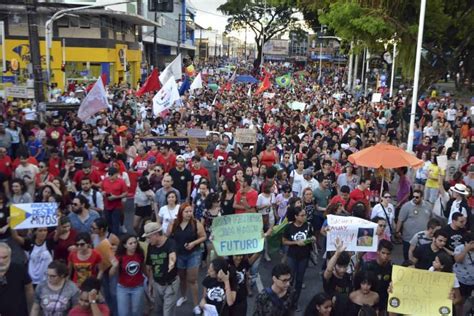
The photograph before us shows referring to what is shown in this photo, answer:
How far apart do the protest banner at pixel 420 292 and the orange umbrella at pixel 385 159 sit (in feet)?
11.9

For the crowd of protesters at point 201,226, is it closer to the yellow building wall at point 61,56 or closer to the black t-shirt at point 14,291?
the black t-shirt at point 14,291

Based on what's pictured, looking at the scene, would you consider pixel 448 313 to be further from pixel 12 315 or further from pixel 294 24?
pixel 294 24

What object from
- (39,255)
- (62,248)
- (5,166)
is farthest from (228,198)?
(5,166)

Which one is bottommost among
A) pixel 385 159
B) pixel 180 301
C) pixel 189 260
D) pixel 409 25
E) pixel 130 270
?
pixel 180 301

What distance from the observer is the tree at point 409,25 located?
16094 mm

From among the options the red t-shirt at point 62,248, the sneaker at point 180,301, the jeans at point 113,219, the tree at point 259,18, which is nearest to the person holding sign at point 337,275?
the sneaker at point 180,301

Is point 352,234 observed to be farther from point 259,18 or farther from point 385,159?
point 259,18

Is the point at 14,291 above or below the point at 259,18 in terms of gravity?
Result: below

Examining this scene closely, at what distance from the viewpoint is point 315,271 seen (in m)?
8.27

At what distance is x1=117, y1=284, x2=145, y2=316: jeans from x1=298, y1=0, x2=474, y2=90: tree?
12298 mm

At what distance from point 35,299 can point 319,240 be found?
18.0 feet

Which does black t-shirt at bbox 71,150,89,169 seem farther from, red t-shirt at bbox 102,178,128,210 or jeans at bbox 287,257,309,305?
jeans at bbox 287,257,309,305

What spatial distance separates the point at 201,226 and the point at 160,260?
924 mm

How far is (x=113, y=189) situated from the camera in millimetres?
8203
